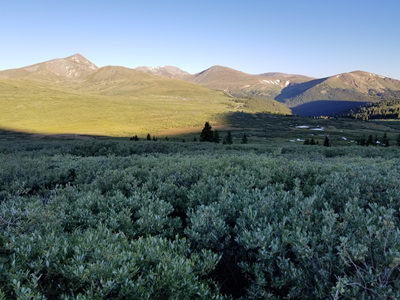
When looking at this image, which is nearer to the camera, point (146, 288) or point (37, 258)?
point (146, 288)

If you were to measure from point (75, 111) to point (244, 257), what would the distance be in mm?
191368

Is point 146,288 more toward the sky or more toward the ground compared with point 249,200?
more toward the ground

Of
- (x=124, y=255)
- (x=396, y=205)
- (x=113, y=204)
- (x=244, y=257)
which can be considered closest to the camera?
(x=124, y=255)

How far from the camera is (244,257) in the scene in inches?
137

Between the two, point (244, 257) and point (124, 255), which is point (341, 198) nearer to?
point (244, 257)

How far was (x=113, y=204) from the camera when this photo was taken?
4.91m

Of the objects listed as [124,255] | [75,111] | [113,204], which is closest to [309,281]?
[124,255]

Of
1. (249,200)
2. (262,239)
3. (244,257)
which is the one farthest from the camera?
(249,200)

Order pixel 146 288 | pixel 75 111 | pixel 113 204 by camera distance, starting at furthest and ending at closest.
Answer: pixel 75 111 < pixel 113 204 < pixel 146 288

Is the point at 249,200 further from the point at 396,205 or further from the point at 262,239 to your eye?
the point at 396,205

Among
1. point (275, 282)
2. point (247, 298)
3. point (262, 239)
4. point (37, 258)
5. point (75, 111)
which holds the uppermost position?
point (75, 111)

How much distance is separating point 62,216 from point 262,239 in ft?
11.6

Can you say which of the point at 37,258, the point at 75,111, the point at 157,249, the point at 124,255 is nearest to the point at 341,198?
the point at 157,249

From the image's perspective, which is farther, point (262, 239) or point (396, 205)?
point (396, 205)
